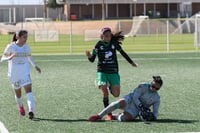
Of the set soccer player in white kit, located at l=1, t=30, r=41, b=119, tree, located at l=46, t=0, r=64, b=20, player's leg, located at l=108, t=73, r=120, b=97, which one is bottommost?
player's leg, located at l=108, t=73, r=120, b=97

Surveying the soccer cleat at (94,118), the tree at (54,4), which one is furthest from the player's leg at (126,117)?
the tree at (54,4)

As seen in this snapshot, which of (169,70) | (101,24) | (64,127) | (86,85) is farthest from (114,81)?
(101,24)

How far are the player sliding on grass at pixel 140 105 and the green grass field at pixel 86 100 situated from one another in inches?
6.5

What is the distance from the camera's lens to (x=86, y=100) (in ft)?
45.3

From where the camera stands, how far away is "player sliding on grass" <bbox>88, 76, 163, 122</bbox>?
417 inches

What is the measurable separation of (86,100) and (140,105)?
130 inches

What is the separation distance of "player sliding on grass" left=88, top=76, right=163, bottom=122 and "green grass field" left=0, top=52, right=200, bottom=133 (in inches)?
A: 6.5

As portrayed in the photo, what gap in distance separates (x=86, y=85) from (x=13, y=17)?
77993mm

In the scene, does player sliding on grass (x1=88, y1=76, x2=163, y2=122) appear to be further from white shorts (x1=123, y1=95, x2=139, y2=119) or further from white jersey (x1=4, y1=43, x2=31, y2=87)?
white jersey (x1=4, y1=43, x2=31, y2=87)

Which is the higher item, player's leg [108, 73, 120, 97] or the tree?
the tree

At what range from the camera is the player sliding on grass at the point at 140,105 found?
34.7 feet

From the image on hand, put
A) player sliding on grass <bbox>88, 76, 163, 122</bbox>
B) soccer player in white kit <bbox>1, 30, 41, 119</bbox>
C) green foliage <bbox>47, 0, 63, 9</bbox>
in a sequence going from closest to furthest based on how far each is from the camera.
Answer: player sliding on grass <bbox>88, 76, 163, 122</bbox> → soccer player in white kit <bbox>1, 30, 41, 119</bbox> → green foliage <bbox>47, 0, 63, 9</bbox>

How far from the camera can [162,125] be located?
10.2 metres

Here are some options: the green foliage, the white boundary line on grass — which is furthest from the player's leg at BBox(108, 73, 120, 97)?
the green foliage
